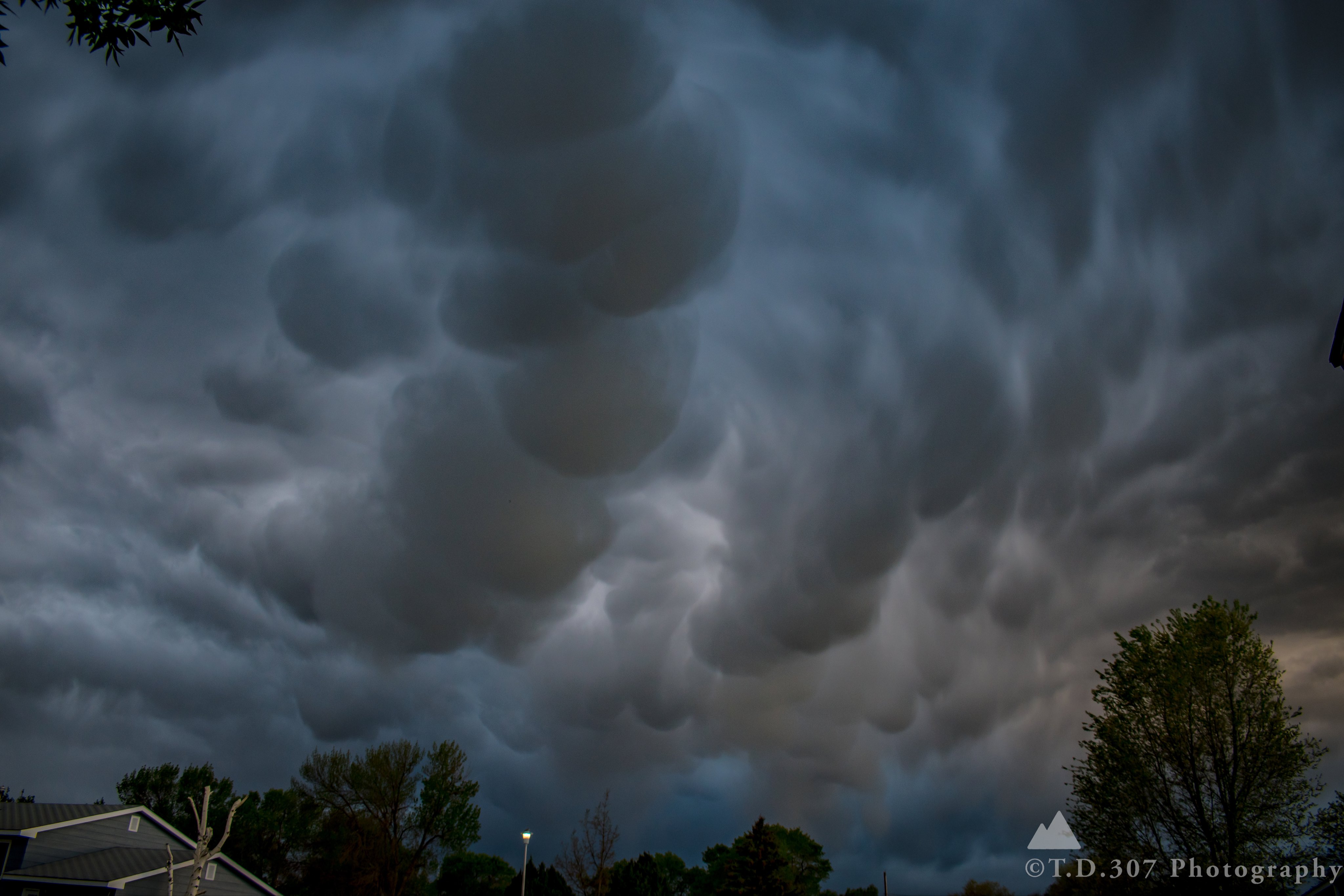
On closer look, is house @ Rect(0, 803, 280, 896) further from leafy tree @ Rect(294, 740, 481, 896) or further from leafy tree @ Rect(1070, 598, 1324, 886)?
leafy tree @ Rect(1070, 598, 1324, 886)

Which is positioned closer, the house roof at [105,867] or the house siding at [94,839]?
the house roof at [105,867]

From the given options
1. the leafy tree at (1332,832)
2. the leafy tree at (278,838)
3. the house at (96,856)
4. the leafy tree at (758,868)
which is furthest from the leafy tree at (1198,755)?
the leafy tree at (278,838)

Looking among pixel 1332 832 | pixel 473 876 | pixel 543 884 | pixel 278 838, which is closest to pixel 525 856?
pixel 543 884

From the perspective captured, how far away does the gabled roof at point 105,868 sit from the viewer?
37.5m

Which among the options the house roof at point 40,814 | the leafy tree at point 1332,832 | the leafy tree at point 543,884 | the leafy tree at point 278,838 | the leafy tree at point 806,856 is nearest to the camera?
the leafy tree at point 1332,832

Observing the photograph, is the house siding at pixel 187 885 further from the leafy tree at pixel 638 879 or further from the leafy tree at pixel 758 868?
the leafy tree at pixel 758 868

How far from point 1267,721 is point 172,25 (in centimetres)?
3657

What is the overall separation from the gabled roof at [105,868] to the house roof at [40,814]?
1.92m

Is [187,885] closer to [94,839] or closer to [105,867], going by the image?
[105,867]

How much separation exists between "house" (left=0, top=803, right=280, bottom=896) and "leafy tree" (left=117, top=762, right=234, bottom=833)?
43313 millimetres

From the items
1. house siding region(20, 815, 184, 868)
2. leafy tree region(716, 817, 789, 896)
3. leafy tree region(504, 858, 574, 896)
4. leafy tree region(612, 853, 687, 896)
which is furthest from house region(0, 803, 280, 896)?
leafy tree region(716, 817, 789, 896)

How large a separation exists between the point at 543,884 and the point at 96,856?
24.5m

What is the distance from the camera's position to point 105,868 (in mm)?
39969

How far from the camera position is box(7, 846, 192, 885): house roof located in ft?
123
